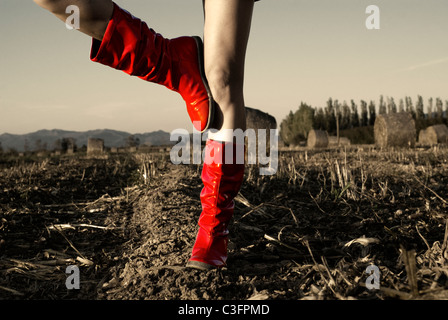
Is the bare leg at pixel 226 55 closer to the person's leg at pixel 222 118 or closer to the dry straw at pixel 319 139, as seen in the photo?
the person's leg at pixel 222 118

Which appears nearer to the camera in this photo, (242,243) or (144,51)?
(144,51)

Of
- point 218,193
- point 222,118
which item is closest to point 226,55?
point 222,118

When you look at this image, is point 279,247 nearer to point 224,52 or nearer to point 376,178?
point 224,52

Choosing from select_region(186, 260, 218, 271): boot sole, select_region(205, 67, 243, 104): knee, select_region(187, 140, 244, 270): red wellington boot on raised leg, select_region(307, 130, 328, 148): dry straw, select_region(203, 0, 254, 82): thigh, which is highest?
select_region(307, 130, 328, 148): dry straw

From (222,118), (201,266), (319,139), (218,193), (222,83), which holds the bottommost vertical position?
(201,266)

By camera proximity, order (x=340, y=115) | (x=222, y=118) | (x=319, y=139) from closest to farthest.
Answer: (x=222, y=118), (x=319, y=139), (x=340, y=115)

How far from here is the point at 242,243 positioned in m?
1.81

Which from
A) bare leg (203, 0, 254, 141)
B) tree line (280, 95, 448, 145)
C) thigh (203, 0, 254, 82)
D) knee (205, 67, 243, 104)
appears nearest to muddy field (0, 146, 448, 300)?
bare leg (203, 0, 254, 141)

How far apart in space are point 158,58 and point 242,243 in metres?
0.94

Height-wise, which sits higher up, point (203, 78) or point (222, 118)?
point (203, 78)

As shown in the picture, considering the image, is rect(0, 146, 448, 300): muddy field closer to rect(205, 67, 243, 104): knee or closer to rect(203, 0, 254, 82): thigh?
rect(205, 67, 243, 104): knee

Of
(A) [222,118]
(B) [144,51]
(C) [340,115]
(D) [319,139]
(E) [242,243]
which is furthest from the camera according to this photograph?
(C) [340,115]

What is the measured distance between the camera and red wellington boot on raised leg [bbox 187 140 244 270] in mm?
1511

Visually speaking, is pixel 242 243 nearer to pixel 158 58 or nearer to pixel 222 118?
pixel 222 118
